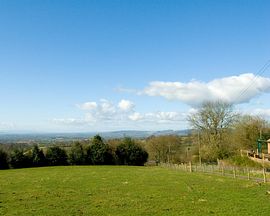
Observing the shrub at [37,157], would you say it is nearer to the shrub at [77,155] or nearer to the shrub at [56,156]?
the shrub at [56,156]

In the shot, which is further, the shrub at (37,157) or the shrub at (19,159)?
the shrub at (37,157)

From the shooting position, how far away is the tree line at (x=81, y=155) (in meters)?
91.5

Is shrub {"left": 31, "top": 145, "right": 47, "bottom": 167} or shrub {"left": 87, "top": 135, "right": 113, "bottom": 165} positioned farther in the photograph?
shrub {"left": 87, "top": 135, "right": 113, "bottom": 165}

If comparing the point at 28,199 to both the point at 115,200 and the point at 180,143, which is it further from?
the point at 180,143

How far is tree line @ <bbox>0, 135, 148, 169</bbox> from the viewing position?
91.5 meters

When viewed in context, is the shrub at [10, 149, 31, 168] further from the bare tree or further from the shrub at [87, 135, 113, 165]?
the bare tree

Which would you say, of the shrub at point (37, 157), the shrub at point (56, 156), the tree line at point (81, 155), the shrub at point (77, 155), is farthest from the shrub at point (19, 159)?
the shrub at point (77, 155)

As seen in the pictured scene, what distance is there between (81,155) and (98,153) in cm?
480

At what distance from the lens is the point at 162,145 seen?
11819 cm

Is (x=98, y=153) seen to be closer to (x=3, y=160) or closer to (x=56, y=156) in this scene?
(x=56, y=156)

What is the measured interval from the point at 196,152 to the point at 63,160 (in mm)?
36937

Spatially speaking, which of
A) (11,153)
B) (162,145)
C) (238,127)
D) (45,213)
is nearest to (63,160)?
(11,153)

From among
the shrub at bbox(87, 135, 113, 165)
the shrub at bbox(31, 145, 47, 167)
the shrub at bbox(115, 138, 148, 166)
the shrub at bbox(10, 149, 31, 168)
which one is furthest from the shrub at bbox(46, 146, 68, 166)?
the shrub at bbox(115, 138, 148, 166)

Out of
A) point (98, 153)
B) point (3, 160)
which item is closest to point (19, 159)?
point (3, 160)
